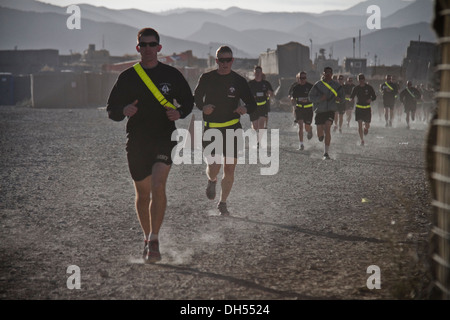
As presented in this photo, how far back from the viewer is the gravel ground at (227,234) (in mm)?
4465

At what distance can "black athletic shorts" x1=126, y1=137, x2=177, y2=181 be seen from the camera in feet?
17.1

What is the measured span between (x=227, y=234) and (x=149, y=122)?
1.83m

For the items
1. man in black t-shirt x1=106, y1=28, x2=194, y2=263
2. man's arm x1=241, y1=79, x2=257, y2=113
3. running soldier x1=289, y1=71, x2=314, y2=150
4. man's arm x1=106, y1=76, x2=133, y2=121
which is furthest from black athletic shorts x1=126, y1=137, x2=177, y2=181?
running soldier x1=289, y1=71, x2=314, y2=150

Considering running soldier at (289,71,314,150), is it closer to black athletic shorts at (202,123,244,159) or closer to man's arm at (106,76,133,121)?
black athletic shorts at (202,123,244,159)

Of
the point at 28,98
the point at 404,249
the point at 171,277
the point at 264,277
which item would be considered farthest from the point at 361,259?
the point at 28,98

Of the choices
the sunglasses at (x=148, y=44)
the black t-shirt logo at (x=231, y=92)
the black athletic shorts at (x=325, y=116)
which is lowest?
the black athletic shorts at (x=325, y=116)

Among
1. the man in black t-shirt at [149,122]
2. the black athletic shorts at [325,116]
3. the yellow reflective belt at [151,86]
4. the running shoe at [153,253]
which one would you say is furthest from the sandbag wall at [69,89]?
the running shoe at [153,253]

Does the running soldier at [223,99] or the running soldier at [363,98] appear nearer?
the running soldier at [223,99]

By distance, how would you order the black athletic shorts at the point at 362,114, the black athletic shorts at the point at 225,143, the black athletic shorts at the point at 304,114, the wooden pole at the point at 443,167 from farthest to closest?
the black athletic shorts at the point at 362,114
the black athletic shorts at the point at 304,114
the black athletic shorts at the point at 225,143
the wooden pole at the point at 443,167

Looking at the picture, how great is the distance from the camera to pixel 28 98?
43156 millimetres

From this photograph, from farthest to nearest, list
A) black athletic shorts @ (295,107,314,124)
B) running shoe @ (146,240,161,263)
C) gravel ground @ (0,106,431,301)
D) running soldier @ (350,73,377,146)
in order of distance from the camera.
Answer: running soldier @ (350,73,377,146), black athletic shorts @ (295,107,314,124), running shoe @ (146,240,161,263), gravel ground @ (0,106,431,301)

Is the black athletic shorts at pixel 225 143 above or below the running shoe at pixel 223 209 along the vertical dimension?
above

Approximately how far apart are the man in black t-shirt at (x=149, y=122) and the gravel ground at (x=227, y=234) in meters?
0.69

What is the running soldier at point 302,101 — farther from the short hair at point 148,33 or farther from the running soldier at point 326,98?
the short hair at point 148,33
